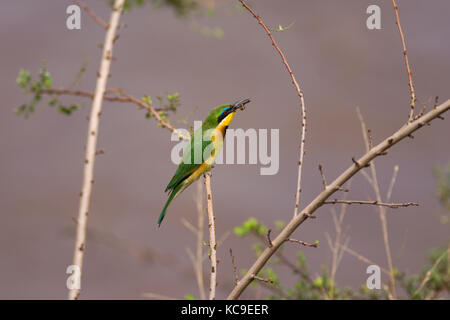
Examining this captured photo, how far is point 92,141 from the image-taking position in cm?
211

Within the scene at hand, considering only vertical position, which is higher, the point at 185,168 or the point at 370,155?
the point at 185,168

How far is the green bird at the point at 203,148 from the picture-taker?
2875 mm

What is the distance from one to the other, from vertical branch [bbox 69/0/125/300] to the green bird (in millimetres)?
711

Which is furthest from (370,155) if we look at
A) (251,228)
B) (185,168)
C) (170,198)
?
(251,228)

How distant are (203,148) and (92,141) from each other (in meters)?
0.95

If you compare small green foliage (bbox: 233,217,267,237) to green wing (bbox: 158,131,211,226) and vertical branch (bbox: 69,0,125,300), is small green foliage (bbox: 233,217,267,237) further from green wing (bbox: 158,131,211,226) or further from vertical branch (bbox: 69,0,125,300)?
vertical branch (bbox: 69,0,125,300)

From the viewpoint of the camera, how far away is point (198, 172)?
9.59 ft

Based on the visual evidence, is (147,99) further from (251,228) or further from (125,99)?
(251,228)

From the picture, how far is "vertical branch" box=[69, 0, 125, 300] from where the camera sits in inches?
79.4

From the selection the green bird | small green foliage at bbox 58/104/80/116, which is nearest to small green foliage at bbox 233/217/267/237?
the green bird
